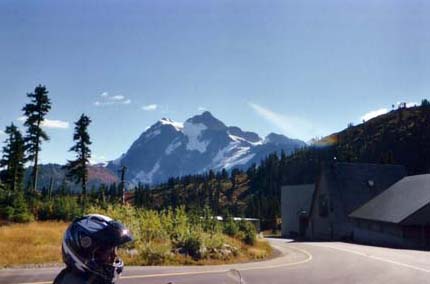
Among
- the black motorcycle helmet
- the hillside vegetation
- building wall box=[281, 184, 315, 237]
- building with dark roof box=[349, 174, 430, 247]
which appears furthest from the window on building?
the black motorcycle helmet

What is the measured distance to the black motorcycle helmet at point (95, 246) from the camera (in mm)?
3316

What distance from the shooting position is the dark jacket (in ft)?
10.7

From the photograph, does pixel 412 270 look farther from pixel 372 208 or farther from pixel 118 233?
pixel 372 208

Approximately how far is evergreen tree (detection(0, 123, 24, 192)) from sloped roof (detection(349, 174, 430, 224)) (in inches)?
1745

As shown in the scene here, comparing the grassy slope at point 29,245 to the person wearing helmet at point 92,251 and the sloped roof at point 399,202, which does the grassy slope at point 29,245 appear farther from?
the sloped roof at point 399,202

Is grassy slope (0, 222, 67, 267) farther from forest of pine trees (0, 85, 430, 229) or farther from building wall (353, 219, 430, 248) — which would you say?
building wall (353, 219, 430, 248)

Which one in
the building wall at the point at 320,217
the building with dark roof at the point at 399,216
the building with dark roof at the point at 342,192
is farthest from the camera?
the building wall at the point at 320,217

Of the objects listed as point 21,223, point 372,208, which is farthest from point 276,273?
point 372,208

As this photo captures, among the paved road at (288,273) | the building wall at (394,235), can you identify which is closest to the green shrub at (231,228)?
the paved road at (288,273)

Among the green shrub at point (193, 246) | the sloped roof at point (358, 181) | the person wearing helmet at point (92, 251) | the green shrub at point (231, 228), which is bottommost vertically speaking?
the green shrub at point (193, 246)

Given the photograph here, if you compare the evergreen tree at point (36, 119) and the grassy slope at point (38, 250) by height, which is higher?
the evergreen tree at point (36, 119)

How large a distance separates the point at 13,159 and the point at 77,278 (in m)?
A: 69.2

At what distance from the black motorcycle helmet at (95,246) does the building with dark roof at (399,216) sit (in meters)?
45.0

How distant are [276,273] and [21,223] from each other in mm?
20854
